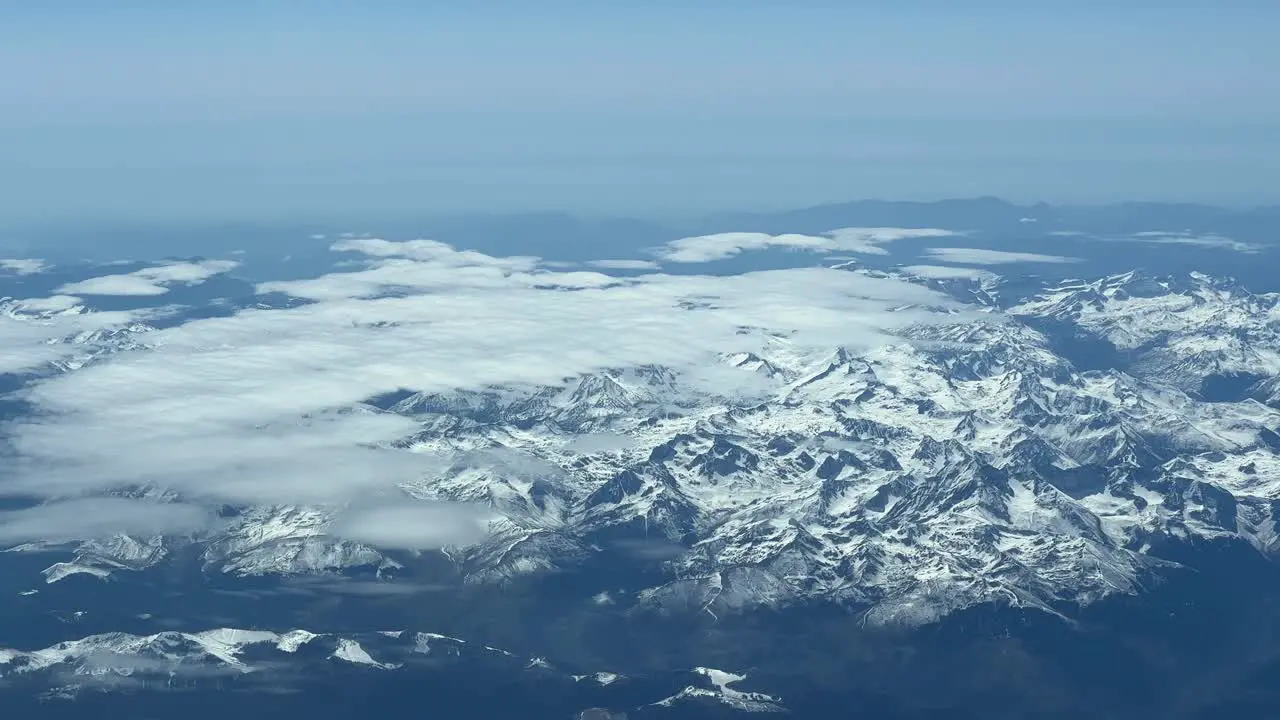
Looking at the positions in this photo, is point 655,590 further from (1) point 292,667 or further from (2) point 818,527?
(1) point 292,667

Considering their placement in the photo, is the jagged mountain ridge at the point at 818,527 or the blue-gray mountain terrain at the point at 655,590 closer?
the blue-gray mountain terrain at the point at 655,590

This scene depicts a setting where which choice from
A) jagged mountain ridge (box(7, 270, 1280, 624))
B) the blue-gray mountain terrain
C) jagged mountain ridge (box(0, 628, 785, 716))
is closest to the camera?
jagged mountain ridge (box(0, 628, 785, 716))

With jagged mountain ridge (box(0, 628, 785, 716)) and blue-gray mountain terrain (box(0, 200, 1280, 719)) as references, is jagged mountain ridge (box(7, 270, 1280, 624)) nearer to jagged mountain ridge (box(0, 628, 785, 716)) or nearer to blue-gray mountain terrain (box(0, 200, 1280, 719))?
blue-gray mountain terrain (box(0, 200, 1280, 719))

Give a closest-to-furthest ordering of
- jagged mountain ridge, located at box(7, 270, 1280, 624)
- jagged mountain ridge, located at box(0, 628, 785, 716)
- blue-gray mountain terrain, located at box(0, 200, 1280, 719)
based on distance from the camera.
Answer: jagged mountain ridge, located at box(0, 628, 785, 716) < blue-gray mountain terrain, located at box(0, 200, 1280, 719) < jagged mountain ridge, located at box(7, 270, 1280, 624)

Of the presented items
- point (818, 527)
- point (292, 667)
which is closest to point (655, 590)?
point (818, 527)

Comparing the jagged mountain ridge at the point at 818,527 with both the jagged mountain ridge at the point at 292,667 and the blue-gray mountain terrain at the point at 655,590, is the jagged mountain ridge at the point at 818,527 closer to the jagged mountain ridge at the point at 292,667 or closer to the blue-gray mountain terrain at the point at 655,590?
the blue-gray mountain terrain at the point at 655,590

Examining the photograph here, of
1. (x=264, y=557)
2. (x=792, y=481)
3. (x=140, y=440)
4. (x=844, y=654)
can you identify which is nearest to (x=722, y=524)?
(x=792, y=481)

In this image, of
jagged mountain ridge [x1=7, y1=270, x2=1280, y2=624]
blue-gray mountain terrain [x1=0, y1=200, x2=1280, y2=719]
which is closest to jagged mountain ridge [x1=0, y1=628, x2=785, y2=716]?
blue-gray mountain terrain [x1=0, y1=200, x2=1280, y2=719]

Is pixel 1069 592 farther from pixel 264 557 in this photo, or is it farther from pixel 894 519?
pixel 264 557

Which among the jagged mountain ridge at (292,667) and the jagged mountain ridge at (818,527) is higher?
the jagged mountain ridge at (818,527)

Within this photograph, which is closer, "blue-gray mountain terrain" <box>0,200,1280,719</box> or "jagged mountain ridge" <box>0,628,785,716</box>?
"jagged mountain ridge" <box>0,628,785,716</box>

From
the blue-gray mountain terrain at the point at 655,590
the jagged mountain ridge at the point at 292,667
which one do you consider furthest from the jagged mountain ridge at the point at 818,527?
the jagged mountain ridge at the point at 292,667

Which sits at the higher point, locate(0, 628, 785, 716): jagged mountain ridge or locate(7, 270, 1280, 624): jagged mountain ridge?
locate(7, 270, 1280, 624): jagged mountain ridge
